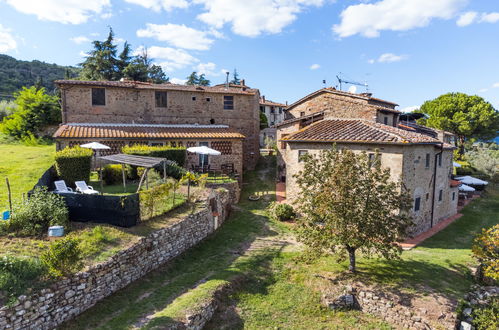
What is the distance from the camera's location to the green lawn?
14.8 meters

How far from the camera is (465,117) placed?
42250mm

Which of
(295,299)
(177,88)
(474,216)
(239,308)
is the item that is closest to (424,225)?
(474,216)

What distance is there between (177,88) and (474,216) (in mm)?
28231

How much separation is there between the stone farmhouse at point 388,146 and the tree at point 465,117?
21468mm

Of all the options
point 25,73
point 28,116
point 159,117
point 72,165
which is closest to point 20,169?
point 72,165

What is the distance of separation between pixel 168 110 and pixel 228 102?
5.98 meters

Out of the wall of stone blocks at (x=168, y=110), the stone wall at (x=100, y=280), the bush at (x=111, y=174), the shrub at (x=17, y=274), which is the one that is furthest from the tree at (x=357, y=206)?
the wall of stone blocks at (x=168, y=110)

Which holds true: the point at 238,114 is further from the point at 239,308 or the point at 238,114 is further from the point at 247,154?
the point at 239,308

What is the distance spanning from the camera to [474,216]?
24.1 meters

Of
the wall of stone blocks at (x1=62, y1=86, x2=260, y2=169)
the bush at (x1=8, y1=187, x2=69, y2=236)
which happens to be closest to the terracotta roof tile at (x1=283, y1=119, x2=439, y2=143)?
the wall of stone blocks at (x1=62, y1=86, x2=260, y2=169)

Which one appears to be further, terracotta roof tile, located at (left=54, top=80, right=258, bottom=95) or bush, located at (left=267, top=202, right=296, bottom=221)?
terracotta roof tile, located at (left=54, top=80, right=258, bottom=95)

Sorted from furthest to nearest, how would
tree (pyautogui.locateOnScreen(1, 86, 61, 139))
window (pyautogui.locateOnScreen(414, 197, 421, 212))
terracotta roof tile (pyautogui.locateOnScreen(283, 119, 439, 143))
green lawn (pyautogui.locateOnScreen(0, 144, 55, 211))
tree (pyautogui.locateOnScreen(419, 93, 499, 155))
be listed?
1. tree (pyautogui.locateOnScreen(419, 93, 499, 155))
2. tree (pyautogui.locateOnScreen(1, 86, 61, 139))
3. window (pyautogui.locateOnScreen(414, 197, 421, 212))
4. terracotta roof tile (pyautogui.locateOnScreen(283, 119, 439, 143))
5. green lawn (pyautogui.locateOnScreen(0, 144, 55, 211))

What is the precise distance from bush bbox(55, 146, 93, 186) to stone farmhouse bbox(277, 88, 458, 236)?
12.1m

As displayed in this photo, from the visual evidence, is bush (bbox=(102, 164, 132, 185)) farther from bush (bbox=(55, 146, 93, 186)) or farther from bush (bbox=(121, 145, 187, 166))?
bush (bbox=(55, 146, 93, 186))
